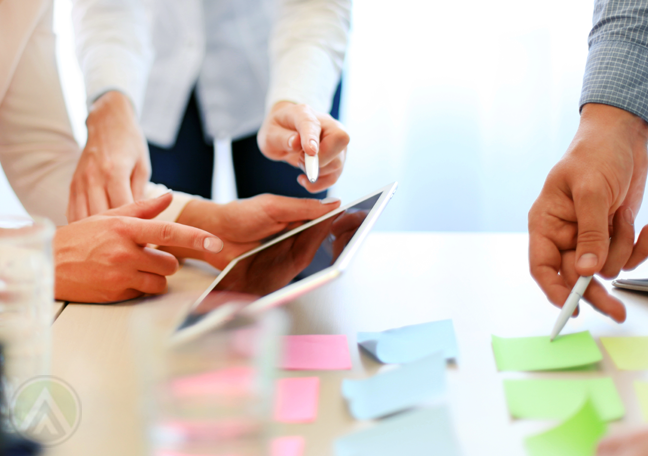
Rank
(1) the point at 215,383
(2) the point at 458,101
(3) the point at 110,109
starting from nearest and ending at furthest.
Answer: (1) the point at 215,383, (3) the point at 110,109, (2) the point at 458,101

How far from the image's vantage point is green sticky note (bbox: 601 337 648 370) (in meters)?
0.42

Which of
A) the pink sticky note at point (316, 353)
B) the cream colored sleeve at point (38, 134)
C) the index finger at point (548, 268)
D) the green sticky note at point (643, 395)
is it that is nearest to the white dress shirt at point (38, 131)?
the cream colored sleeve at point (38, 134)

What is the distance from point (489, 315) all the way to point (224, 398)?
14.5 inches

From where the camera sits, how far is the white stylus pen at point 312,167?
0.62 m

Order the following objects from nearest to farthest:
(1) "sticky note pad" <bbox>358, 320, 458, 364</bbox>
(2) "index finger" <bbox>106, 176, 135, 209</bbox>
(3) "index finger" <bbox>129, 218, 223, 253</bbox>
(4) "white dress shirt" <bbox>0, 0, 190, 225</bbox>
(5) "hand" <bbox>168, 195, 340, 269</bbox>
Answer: (1) "sticky note pad" <bbox>358, 320, 458, 364</bbox>, (3) "index finger" <bbox>129, 218, 223, 253</bbox>, (5) "hand" <bbox>168, 195, 340, 269</bbox>, (2) "index finger" <bbox>106, 176, 135, 209</bbox>, (4) "white dress shirt" <bbox>0, 0, 190, 225</bbox>

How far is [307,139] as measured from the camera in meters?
0.65

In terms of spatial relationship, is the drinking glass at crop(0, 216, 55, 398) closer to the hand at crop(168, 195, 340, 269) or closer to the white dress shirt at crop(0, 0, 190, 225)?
the hand at crop(168, 195, 340, 269)

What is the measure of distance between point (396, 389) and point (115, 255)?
0.34 metres

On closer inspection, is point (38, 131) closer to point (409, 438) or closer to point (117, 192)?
point (117, 192)

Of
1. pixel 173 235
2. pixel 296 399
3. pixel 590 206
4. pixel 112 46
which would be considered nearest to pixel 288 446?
pixel 296 399

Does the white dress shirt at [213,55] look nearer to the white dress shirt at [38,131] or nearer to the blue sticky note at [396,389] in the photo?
the white dress shirt at [38,131]

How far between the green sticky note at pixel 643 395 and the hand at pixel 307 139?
1.37 ft

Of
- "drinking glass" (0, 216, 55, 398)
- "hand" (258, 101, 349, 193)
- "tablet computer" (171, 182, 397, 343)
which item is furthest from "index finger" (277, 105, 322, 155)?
"drinking glass" (0, 216, 55, 398)

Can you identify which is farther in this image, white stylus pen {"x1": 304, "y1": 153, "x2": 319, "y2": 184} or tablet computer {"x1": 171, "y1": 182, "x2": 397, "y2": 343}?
white stylus pen {"x1": 304, "y1": 153, "x2": 319, "y2": 184}
